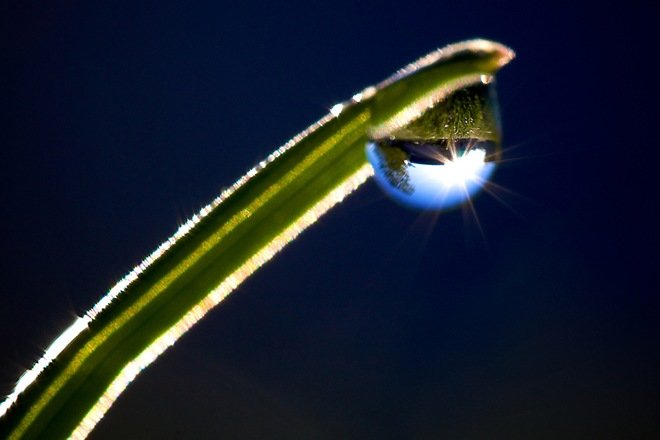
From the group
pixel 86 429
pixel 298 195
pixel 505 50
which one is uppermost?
pixel 505 50

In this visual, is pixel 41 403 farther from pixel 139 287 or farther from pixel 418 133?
pixel 418 133

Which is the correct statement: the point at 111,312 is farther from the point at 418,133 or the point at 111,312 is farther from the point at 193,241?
the point at 418,133

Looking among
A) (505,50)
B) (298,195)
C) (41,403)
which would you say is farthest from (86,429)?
(505,50)

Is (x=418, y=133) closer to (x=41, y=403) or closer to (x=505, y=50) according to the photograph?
(x=505, y=50)

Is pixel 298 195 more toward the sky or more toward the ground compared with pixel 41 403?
more toward the sky

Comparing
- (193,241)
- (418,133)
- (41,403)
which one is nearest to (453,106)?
(418,133)

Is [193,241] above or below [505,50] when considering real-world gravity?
below
